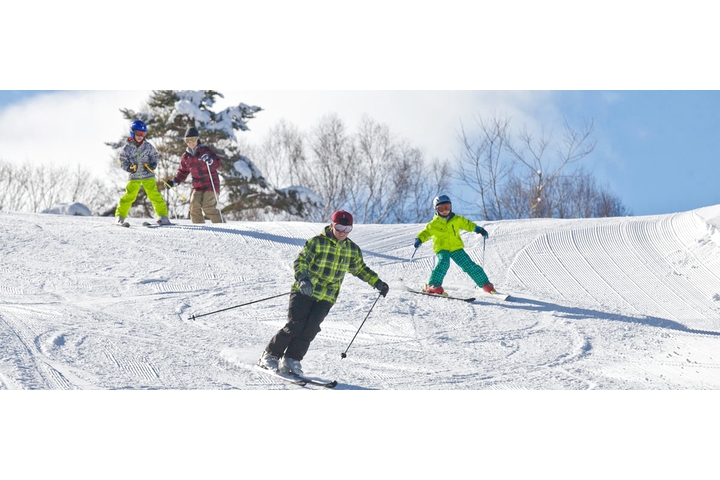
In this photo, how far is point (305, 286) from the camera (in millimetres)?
5551

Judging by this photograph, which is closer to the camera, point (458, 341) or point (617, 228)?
point (458, 341)

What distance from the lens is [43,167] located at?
36.9m

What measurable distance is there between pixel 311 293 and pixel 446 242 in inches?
130

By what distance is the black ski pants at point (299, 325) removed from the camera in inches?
222

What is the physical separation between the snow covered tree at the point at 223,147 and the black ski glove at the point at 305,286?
21.9 m

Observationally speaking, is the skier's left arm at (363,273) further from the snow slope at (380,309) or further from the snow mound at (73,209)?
the snow mound at (73,209)

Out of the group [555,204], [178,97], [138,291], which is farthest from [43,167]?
[138,291]

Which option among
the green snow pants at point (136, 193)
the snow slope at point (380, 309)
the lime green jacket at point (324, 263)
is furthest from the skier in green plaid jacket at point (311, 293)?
the green snow pants at point (136, 193)

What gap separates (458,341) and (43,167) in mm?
34565

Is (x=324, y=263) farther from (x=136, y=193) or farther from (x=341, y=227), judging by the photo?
(x=136, y=193)

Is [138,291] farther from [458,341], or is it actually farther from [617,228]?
[617,228]

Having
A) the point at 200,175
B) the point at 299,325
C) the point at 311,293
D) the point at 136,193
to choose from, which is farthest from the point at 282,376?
the point at 200,175

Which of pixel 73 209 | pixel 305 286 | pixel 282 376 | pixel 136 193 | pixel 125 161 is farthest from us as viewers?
pixel 73 209

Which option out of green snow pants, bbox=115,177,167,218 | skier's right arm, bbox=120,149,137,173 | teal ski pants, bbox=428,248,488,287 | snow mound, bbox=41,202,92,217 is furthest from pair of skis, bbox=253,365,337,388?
snow mound, bbox=41,202,92,217
